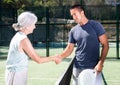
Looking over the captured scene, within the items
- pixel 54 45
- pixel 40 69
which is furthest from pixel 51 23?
pixel 40 69

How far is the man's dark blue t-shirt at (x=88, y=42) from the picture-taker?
22.7ft

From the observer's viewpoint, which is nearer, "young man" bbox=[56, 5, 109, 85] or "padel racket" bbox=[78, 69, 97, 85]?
"padel racket" bbox=[78, 69, 97, 85]

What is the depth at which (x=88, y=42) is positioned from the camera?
6.93m

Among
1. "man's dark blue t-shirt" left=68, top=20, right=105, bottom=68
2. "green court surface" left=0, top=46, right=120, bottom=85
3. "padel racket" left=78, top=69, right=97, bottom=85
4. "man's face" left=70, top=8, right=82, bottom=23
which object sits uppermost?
"man's face" left=70, top=8, right=82, bottom=23

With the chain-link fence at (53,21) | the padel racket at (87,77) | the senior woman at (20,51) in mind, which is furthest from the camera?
the chain-link fence at (53,21)

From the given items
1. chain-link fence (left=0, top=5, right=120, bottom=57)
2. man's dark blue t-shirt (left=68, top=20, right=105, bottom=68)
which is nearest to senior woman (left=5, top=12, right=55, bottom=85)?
man's dark blue t-shirt (left=68, top=20, right=105, bottom=68)

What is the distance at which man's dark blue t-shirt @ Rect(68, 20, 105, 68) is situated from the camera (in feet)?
22.7

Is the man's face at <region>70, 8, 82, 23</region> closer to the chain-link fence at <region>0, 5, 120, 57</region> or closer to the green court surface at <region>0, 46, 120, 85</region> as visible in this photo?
the green court surface at <region>0, 46, 120, 85</region>

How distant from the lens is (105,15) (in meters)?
21.5

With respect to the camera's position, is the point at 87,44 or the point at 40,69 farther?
the point at 40,69

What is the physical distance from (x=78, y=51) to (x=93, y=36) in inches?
15.1

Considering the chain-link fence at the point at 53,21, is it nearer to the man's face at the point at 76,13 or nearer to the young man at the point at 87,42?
the young man at the point at 87,42

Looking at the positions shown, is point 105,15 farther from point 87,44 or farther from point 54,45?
point 87,44

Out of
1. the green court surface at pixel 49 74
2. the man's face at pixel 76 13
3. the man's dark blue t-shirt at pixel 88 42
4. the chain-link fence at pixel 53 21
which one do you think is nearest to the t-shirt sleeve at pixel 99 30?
the man's dark blue t-shirt at pixel 88 42
